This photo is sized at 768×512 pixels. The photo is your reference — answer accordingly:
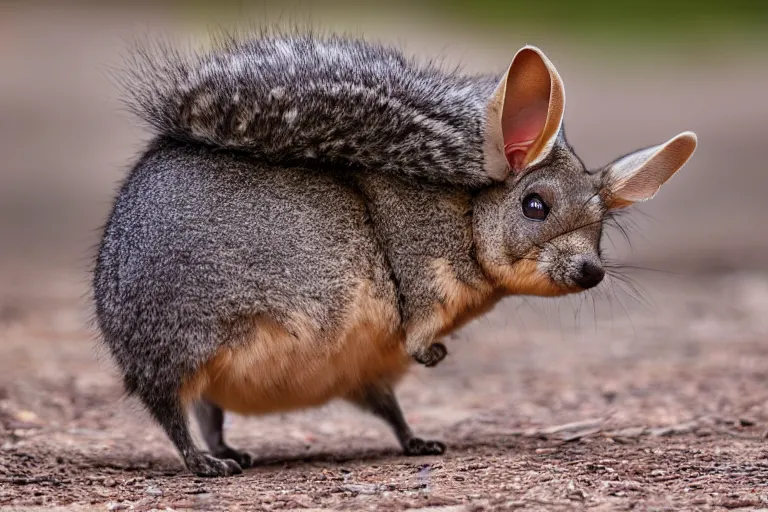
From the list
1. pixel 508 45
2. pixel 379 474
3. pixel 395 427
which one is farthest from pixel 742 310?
pixel 508 45

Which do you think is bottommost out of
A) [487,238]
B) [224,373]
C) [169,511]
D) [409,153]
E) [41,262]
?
[169,511]

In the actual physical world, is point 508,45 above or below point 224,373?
above

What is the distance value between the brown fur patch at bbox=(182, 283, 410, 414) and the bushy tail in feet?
2.43

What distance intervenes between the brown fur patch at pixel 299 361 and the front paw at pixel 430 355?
0.16m

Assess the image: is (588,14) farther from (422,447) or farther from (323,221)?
(323,221)

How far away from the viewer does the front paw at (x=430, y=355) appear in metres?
6.27

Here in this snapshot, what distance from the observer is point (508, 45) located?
24109 mm

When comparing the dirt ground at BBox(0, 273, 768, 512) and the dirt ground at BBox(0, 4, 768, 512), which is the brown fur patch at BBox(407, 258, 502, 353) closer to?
the dirt ground at BBox(0, 4, 768, 512)

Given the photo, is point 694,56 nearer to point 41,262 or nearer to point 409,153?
point 41,262

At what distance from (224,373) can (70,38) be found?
21073mm

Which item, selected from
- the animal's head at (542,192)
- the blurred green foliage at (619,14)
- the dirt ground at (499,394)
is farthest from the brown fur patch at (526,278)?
the blurred green foliage at (619,14)

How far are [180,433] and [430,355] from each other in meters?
1.34

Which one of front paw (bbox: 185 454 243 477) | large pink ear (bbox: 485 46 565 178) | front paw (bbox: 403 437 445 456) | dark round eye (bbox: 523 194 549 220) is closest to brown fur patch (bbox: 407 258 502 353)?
dark round eye (bbox: 523 194 549 220)

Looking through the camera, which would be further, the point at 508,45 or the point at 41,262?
the point at 508,45
